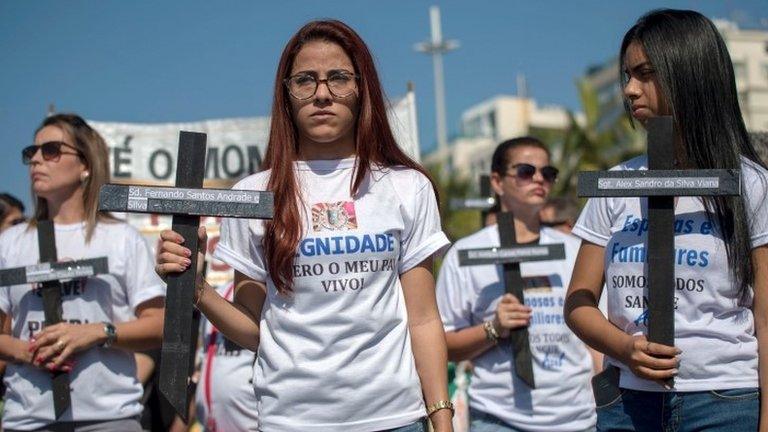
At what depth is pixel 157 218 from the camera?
9.70 meters

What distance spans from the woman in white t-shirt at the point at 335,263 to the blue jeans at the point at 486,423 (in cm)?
264

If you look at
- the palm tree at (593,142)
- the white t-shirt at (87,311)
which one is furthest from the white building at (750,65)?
the white t-shirt at (87,311)

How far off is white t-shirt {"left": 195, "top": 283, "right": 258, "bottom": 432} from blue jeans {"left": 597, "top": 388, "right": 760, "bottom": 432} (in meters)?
3.46

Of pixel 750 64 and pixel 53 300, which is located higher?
pixel 750 64

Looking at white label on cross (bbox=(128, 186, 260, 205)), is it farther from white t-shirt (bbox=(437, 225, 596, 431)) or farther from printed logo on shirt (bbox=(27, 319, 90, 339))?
white t-shirt (bbox=(437, 225, 596, 431))

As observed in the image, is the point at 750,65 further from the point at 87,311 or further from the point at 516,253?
the point at 87,311

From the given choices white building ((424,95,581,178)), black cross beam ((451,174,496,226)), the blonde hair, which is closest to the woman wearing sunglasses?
black cross beam ((451,174,496,226))

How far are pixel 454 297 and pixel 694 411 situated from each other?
10.6 feet

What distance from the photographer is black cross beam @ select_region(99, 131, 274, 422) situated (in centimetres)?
374

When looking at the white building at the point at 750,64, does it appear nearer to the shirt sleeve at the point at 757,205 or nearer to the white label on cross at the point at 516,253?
the white label on cross at the point at 516,253

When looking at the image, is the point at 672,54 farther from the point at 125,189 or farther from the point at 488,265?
the point at 488,265

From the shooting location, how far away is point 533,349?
6715 millimetres

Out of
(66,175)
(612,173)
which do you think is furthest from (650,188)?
(66,175)

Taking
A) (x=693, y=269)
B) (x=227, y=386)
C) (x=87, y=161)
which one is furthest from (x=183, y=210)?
(x=227, y=386)
